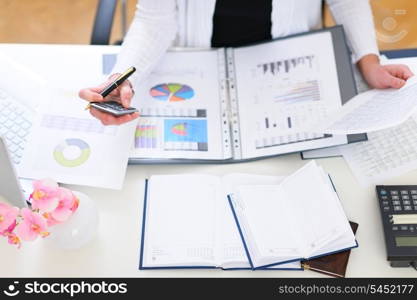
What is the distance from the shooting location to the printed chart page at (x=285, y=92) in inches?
46.3

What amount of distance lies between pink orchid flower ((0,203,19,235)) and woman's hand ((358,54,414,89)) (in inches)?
33.2

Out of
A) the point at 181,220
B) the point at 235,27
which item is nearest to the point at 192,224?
the point at 181,220

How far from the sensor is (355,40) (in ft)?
4.23

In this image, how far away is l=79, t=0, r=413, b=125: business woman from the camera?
48.8 inches

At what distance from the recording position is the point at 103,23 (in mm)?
1416

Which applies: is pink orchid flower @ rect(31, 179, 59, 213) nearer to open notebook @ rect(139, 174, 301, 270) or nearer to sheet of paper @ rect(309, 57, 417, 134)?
open notebook @ rect(139, 174, 301, 270)

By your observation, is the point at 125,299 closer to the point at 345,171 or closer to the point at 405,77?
the point at 345,171

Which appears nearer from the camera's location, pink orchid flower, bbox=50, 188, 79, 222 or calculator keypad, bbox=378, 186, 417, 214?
pink orchid flower, bbox=50, 188, 79, 222

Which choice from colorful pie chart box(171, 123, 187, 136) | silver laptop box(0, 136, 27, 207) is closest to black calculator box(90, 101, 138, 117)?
colorful pie chart box(171, 123, 187, 136)

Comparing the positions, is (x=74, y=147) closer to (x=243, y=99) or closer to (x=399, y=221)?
(x=243, y=99)

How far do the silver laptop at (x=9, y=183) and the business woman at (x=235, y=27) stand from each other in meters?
0.29

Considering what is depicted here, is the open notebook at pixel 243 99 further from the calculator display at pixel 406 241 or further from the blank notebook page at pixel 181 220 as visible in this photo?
the calculator display at pixel 406 241

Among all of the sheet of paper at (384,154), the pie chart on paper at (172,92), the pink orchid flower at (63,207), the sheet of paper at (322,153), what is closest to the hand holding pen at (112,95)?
the pie chart on paper at (172,92)

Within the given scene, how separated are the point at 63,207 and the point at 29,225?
0.07m
